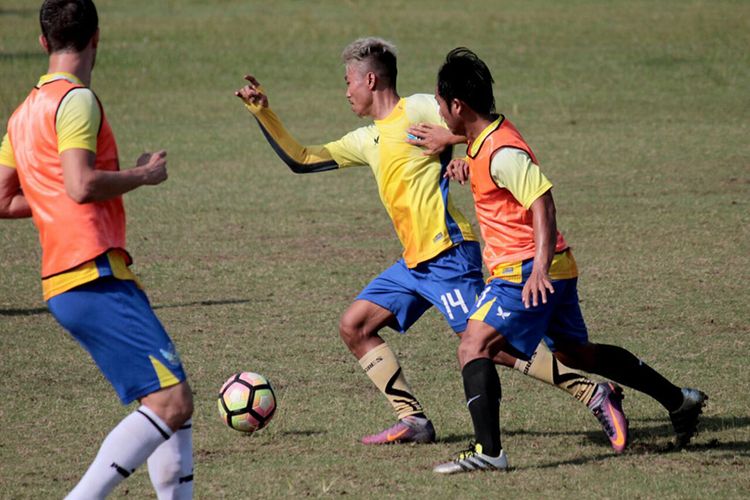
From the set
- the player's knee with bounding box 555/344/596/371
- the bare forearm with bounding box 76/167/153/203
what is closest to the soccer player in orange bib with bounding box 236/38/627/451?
the player's knee with bounding box 555/344/596/371

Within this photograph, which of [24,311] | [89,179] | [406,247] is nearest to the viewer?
[89,179]

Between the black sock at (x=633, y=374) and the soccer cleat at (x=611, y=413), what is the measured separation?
0.08m

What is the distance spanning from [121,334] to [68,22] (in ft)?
4.15

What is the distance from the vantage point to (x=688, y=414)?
22.6ft

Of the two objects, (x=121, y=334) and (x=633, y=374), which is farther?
(x=633, y=374)

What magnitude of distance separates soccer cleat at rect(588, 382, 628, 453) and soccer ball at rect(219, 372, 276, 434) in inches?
70.8

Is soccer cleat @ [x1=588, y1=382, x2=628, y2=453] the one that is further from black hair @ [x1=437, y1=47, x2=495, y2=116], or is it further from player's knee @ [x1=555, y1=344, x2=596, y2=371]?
black hair @ [x1=437, y1=47, x2=495, y2=116]

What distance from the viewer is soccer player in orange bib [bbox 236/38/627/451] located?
7.17 meters

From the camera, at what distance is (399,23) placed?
33469 mm

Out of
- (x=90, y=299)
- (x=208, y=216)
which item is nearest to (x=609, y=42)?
(x=208, y=216)

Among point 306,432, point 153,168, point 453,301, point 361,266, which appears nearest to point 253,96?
point 453,301

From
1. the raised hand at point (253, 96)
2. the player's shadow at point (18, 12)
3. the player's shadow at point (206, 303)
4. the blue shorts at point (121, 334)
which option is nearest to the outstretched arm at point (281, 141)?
the raised hand at point (253, 96)

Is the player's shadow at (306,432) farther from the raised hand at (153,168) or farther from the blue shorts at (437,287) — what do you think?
the raised hand at (153,168)

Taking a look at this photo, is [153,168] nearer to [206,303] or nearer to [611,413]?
[611,413]
